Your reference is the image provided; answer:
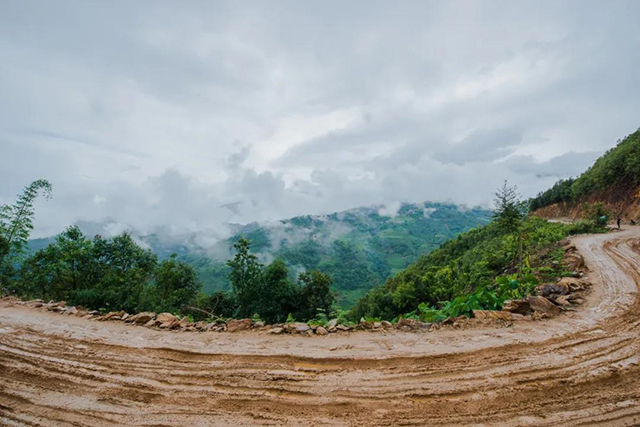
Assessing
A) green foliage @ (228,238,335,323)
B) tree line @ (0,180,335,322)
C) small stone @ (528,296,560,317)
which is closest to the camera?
small stone @ (528,296,560,317)

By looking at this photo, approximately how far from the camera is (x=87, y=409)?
3.86 metres

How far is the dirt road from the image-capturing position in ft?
11.6

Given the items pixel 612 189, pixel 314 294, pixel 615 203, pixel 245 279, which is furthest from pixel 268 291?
pixel 612 189

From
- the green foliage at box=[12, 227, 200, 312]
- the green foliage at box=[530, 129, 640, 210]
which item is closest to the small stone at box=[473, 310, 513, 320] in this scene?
the green foliage at box=[12, 227, 200, 312]

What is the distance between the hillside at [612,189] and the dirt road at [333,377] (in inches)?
1633

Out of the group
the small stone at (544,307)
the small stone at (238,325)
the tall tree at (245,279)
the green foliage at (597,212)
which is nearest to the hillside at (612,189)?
the green foliage at (597,212)

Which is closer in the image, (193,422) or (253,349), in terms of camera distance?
(193,422)

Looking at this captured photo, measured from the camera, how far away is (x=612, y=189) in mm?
37188

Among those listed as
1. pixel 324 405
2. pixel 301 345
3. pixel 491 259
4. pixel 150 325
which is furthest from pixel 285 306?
pixel 324 405

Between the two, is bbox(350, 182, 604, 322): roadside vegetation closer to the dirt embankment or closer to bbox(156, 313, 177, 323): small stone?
bbox(156, 313, 177, 323): small stone

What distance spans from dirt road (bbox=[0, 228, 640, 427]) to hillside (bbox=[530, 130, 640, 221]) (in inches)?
1633

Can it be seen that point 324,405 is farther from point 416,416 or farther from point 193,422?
point 193,422

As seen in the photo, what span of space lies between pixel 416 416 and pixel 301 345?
2852 millimetres

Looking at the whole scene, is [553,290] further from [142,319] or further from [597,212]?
[597,212]
